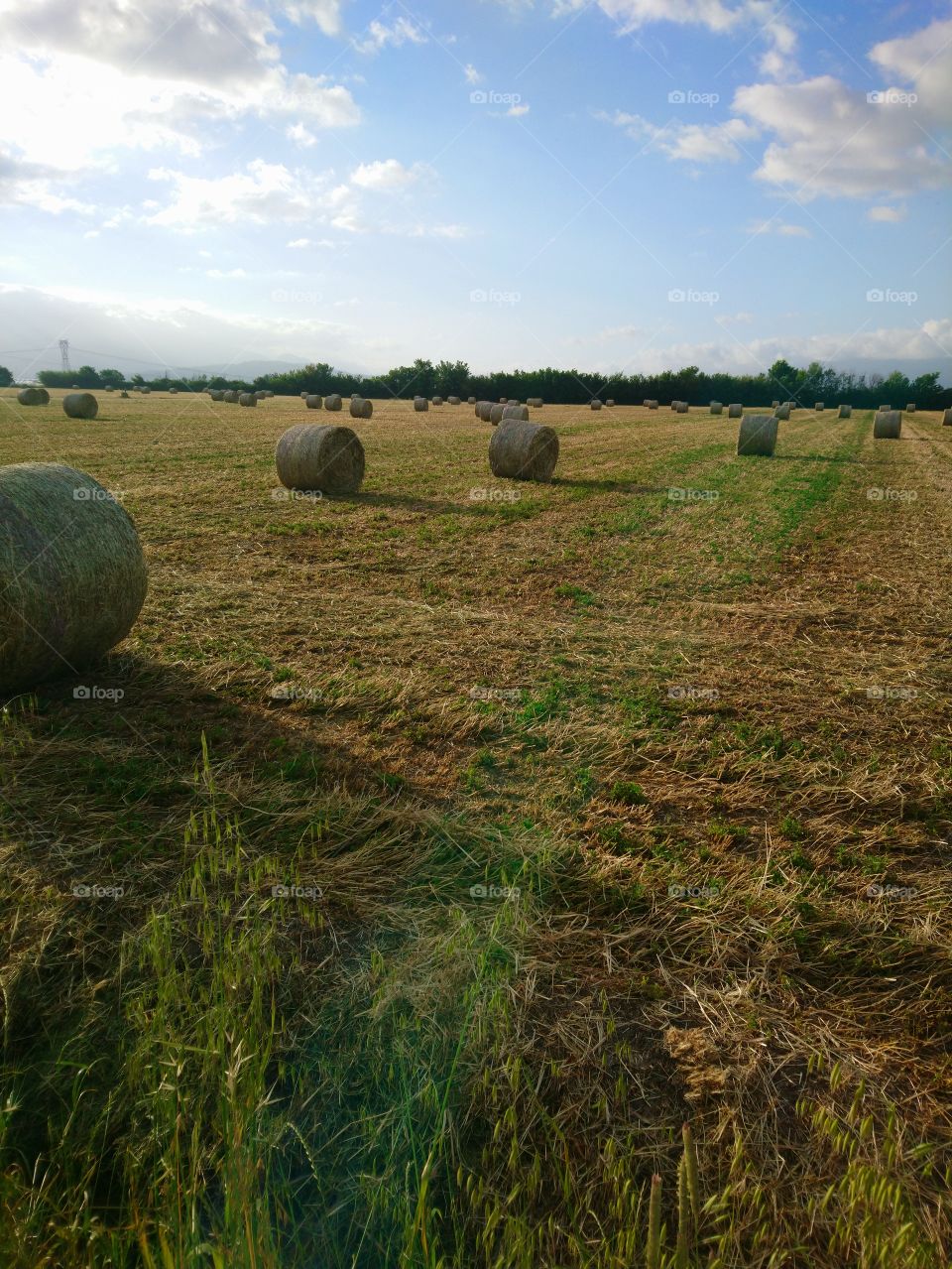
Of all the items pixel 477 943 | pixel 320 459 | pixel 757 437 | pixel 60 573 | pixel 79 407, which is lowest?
pixel 477 943

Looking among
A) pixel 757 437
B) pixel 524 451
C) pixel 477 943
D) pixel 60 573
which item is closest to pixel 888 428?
pixel 757 437

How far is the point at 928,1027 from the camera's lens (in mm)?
3213

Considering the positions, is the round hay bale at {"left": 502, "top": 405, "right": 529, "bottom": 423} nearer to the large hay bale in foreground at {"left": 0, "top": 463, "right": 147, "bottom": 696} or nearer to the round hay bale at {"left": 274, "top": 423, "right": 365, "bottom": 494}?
the round hay bale at {"left": 274, "top": 423, "right": 365, "bottom": 494}

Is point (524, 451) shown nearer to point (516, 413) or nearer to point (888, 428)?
point (516, 413)

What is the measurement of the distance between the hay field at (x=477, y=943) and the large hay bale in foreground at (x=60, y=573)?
0.29 metres

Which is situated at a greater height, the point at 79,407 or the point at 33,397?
the point at 33,397

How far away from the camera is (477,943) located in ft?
11.6

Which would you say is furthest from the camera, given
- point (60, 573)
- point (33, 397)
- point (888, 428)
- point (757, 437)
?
point (33, 397)

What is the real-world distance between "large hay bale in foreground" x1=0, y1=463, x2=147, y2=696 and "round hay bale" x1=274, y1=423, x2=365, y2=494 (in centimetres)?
845

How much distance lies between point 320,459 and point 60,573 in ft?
30.8

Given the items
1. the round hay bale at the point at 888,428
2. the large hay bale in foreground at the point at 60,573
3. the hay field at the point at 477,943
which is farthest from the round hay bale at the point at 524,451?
the round hay bale at the point at 888,428

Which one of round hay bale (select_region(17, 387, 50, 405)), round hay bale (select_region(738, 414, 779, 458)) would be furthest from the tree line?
round hay bale (select_region(738, 414, 779, 458))

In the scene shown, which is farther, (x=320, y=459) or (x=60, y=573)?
(x=320, y=459)

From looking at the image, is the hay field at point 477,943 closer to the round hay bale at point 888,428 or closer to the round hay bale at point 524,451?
the round hay bale at point 524,451
